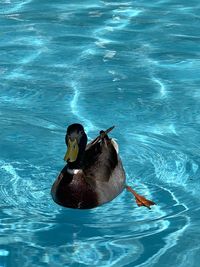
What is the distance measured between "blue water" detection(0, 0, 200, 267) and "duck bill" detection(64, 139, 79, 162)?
17.6 inches

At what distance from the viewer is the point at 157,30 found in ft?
36.5

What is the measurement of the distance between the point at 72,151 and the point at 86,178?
0.93 feet

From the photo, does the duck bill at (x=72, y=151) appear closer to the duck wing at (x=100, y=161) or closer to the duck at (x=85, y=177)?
the duck at (x=85, y=177)

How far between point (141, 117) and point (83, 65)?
1.86 metres

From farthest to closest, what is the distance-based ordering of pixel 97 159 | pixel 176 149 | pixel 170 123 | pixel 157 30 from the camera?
pixel 157 30, pixel 170 123, pixel 176 149, pixel 97 159

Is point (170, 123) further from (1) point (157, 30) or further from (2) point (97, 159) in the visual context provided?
(1) point (157, 30)

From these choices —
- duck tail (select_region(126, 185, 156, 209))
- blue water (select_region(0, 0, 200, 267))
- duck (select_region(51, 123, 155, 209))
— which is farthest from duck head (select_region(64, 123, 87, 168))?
duck tail (select_region(126, 185, 156, 209))

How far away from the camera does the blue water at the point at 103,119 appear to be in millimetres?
5484

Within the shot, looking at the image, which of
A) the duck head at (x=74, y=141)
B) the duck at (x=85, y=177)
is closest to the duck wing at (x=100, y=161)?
the duck at (x=85, y=177)

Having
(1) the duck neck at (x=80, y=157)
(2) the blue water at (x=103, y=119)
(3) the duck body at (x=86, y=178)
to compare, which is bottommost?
(2) the blue water at (x=103, y=119)

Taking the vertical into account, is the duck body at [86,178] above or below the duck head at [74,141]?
below

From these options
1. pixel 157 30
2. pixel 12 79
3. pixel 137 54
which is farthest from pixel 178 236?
pixel 157 30

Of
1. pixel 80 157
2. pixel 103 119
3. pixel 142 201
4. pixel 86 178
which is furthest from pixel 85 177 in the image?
pixel 103 119

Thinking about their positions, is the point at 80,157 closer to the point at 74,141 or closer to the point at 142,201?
the point at 74,141
